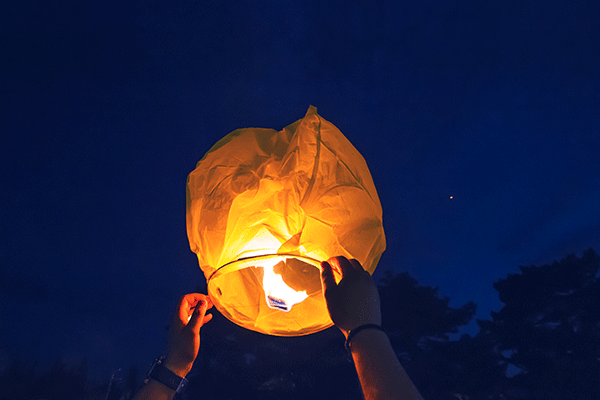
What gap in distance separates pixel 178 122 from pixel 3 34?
5311 mm

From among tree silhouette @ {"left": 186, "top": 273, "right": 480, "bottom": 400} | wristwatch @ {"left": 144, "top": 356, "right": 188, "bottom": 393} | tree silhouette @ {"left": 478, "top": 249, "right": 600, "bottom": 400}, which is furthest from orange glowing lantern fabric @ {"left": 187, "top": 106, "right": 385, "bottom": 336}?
Answer: tree silhouette @ {"left": 478, "top": 249, "right": 600, "bottom": 400}

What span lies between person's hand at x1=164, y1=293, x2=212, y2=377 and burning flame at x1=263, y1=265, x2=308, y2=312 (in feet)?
2.13

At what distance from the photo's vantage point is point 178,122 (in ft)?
38.9

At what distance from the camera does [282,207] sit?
91 centimetres

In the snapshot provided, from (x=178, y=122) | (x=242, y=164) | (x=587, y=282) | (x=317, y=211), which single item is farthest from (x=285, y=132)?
(x=587, y=282)

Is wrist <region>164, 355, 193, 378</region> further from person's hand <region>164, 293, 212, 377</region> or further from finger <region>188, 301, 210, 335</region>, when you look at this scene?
finger <region>188, 301, 210, 335</region>

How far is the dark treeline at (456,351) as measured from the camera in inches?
394

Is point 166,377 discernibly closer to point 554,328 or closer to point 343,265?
point 343,265

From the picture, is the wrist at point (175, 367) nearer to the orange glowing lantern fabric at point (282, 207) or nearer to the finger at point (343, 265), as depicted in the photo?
the orange glowing lantern fabric at point (282, 207)

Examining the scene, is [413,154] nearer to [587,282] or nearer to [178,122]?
[587,282]

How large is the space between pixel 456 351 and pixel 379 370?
498 inches

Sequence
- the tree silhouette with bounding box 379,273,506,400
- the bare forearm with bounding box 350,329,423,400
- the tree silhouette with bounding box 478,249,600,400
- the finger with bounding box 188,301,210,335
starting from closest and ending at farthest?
the bare forearm with bounding box 350,329,423,400
the finger with bounding box 188,301,210,335
the tree silhouette with bounding box 478,249,600,400
the tree silhouette with bounding box 379,273,506,400

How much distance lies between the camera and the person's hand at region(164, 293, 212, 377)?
54.6 inches

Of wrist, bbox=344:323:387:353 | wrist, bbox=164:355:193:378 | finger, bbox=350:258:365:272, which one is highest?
finger, bbox=350:258:365:272
